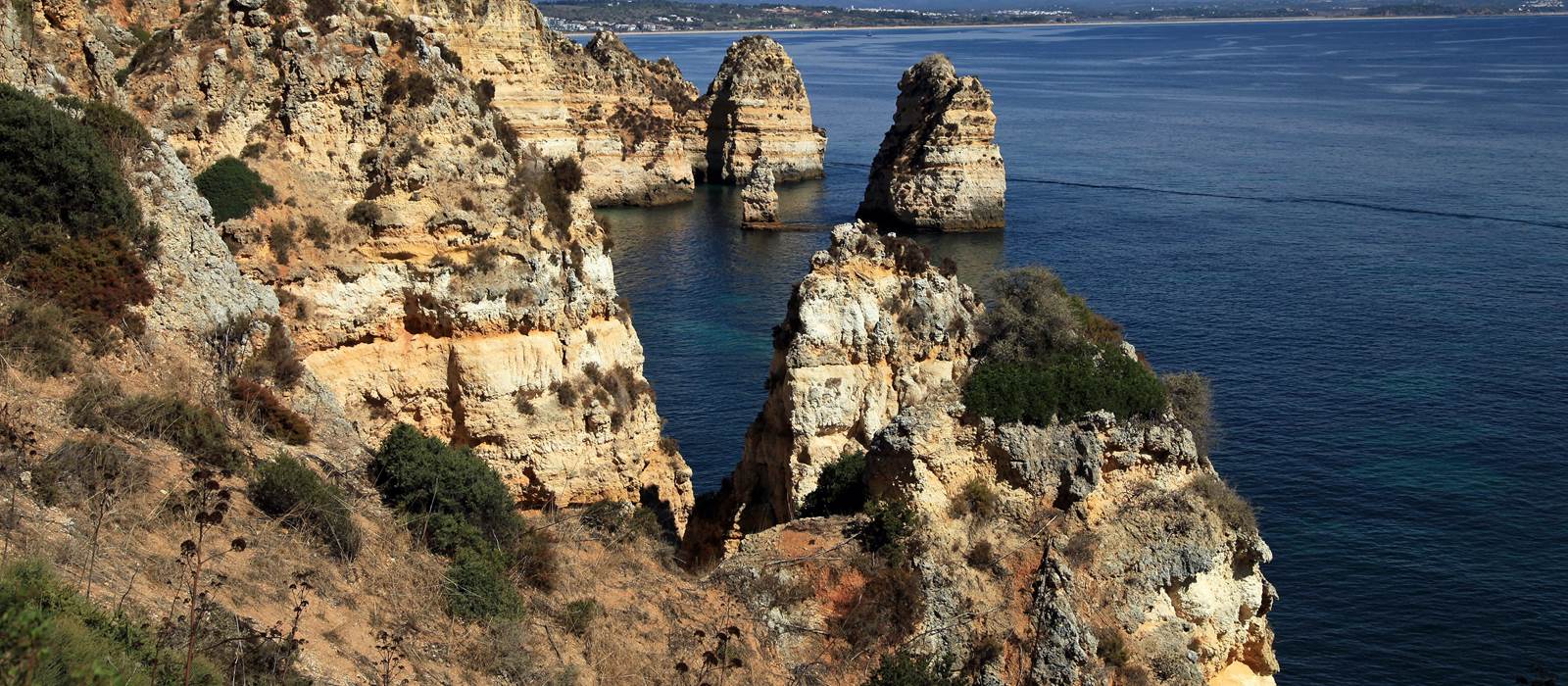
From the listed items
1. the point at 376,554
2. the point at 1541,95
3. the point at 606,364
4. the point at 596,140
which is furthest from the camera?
the point at 1541,95

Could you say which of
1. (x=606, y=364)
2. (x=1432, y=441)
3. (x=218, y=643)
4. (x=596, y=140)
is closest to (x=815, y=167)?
(x=596, y=140)

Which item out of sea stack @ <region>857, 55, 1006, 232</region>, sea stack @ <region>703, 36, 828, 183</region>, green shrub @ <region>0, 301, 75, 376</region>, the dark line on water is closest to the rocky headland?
green shrub @ <region>0, 301, 75, 376</region>

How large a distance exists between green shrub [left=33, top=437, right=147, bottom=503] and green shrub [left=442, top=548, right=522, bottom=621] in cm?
453

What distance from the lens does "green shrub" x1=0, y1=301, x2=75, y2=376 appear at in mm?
19188

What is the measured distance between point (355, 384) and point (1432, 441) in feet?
117

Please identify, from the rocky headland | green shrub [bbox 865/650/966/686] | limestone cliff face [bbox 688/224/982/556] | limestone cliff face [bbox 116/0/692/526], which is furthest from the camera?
limestone cliff face [bbox 688/224/982/556]

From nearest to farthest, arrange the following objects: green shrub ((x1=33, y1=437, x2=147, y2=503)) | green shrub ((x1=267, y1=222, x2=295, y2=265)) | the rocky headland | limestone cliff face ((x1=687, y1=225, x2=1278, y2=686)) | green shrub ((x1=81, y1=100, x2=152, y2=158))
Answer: green shrub ((x1=33, y1=437, x2=147, y2=503)), the rocky headland, limestone cliff face ((x1=687, y1=225, x2=1278, y2=686)), green shrub ((x1=81, y1=100, x2=152, y2=158)), green shrub ((x1=267, y1=222, x2=295, y2=265))

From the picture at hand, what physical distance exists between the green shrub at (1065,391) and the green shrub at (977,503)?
148cm

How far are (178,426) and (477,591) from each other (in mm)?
5047

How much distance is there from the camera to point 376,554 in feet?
64.3

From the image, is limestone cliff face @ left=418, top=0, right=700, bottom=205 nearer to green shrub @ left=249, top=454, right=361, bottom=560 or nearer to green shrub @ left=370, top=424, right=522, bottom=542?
green shrub @ left=370, top=424, right=522, bottom=542

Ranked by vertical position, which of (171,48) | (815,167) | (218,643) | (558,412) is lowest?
(815,167)

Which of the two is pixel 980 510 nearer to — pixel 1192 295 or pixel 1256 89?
pixel 1192 295

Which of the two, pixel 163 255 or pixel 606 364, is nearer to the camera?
pixel 163 255
